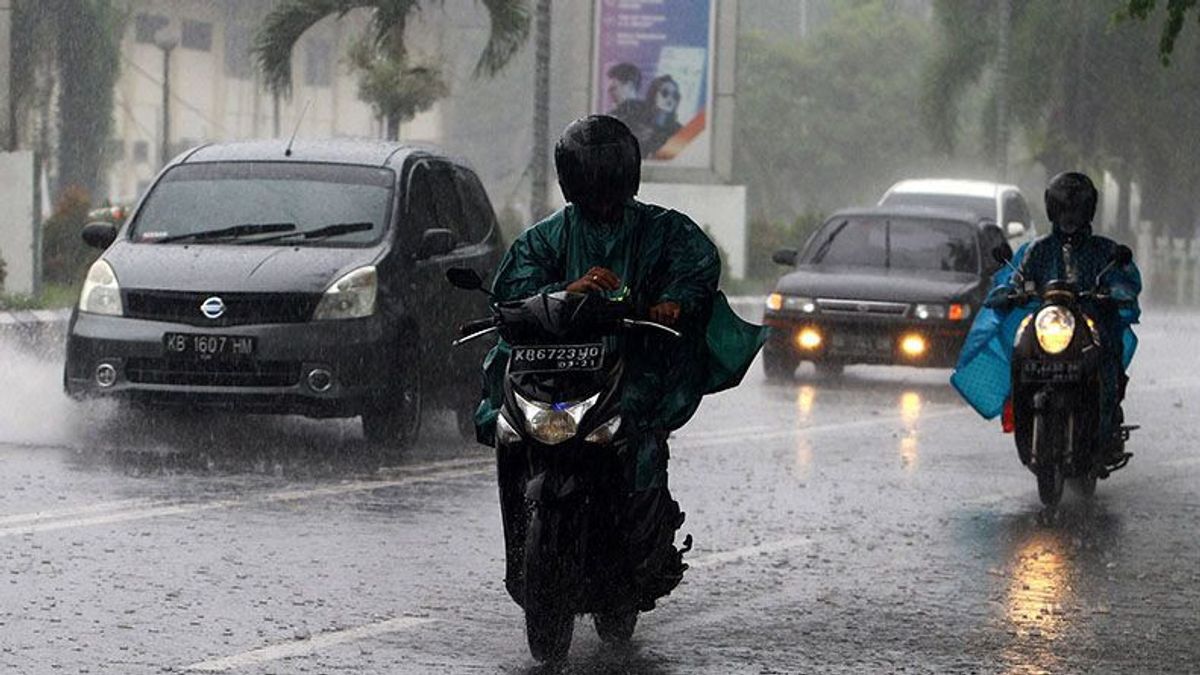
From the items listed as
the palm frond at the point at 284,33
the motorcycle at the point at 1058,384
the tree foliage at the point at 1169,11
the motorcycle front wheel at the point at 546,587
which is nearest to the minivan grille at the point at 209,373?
the motorcycle at the point at 1058,384

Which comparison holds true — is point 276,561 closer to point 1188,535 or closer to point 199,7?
point 1188,535

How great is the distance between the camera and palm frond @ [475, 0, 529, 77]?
1368 inches

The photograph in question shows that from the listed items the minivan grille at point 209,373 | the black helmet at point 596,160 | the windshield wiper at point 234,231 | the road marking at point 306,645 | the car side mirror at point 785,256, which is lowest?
the road marking at point 306,645

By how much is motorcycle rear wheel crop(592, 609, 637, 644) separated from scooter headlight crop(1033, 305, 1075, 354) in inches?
207

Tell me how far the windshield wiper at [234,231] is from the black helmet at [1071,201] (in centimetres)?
439

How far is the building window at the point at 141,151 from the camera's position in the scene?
9550 centimetres

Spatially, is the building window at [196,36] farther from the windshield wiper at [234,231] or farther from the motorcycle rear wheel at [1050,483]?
the motorcycle rear wheel at [1050,483]

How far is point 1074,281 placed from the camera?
46.5 feet

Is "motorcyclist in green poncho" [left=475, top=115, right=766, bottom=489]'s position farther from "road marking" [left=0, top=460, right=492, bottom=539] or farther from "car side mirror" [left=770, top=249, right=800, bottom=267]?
"car side mirror" [left=770, top=249, right=800, bottom=267]

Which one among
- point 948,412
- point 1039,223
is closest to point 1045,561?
point 948,412

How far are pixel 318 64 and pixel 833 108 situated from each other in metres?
18.9

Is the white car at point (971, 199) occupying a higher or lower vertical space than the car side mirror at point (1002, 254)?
lower

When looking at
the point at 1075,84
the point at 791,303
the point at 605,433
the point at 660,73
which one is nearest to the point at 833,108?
the point at 1075,84

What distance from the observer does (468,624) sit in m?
9.38
